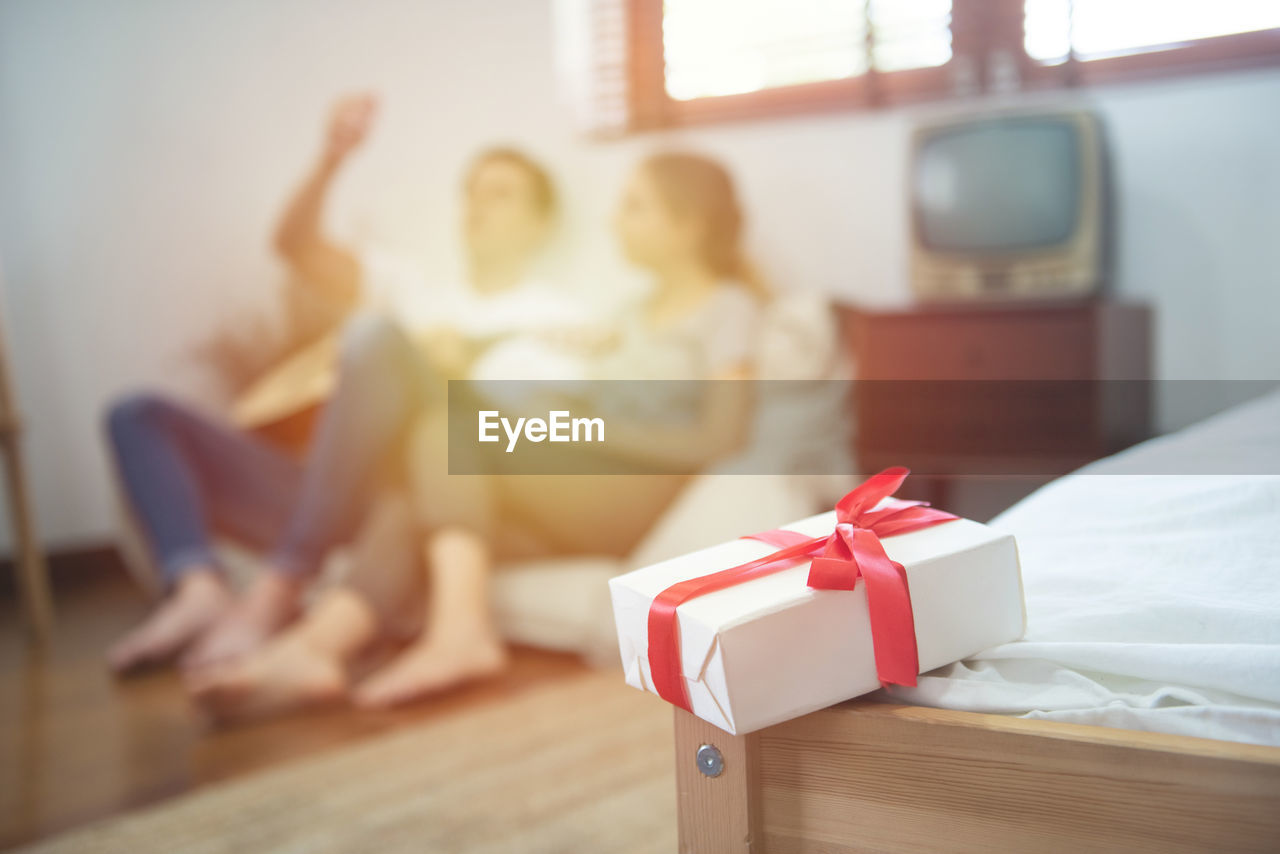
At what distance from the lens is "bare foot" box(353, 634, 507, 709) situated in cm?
166

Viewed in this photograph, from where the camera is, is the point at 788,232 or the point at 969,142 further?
the point at 788,232

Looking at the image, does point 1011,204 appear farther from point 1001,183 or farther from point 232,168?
point 232,168

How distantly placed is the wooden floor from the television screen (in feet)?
3.61

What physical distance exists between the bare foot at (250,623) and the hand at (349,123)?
3.77ft

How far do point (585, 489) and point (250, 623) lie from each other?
0.71 metres

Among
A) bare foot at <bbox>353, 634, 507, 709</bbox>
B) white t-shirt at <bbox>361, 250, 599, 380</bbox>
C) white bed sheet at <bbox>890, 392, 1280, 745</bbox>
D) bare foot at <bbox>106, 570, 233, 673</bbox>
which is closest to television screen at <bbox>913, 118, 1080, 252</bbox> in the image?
white t-shirt at <bbox>361, 250, 599, 380</bbox>

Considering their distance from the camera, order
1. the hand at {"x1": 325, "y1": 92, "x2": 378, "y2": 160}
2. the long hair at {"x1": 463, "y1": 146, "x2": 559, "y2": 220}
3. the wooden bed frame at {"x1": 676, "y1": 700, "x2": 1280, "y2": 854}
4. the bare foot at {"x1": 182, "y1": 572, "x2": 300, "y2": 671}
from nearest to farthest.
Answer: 1. the wooden bed frame at {"x1": 676, "y1": 700, "x2": 1280, "y2": 854}
2. the bare foot at {"x1": 182, "y1": 572, "x2": 300, "y2": 671}
3. the long hair at {"x1": 463, "y1": 146, "x2": 559, "y2": 220}
4. the hand at {"x1": 325, "y1": 92, "x2": 378, "y2": 160}

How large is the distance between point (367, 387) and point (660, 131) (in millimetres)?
941

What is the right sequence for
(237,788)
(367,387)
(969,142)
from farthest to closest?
(367,387)
(969,142)
(237,788)

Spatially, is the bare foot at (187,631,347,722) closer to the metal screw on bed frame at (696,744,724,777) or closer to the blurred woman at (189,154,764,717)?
the blurred woman at (189,154,764,717)

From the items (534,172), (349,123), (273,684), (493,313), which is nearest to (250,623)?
(273,684)

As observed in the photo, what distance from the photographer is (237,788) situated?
137 centimetres

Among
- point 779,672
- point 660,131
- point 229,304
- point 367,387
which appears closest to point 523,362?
point 367,387

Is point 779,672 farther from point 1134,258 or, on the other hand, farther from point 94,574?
point 94,574
